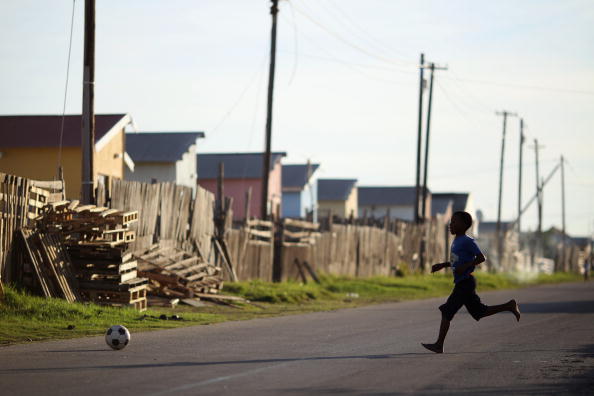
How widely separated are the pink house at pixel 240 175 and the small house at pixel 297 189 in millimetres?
3543

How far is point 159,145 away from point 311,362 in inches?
1595

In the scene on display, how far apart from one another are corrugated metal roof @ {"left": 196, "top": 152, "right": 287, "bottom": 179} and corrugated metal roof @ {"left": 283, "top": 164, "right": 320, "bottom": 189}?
4.84 meters

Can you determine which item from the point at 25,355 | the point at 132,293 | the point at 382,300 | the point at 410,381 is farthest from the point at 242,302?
the point at 410,381

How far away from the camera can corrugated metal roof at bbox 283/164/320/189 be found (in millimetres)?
67700

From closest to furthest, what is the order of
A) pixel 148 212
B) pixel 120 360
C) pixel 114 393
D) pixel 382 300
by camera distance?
1. pixel 114 393
2. pixel 120 360
3. pixel 148 212
4. pixel 382 300

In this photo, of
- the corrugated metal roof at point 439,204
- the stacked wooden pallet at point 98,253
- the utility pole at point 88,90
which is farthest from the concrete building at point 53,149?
the corrugated metal roof at point 439,204

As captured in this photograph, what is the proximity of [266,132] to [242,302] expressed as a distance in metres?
9.54

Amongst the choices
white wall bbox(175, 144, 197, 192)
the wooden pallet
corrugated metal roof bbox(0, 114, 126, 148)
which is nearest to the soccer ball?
the wooden pallet

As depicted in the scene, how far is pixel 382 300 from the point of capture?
2825 cm

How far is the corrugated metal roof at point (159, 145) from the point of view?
162 feet

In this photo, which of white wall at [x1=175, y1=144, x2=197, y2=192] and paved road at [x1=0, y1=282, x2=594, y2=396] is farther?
white wall at [x1=175, y1=144, x2=197, y2=192]

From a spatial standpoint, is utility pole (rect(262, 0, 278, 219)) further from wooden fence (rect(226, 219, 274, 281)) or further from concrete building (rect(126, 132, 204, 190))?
concrete building (rect(126, 132, 204, 190))

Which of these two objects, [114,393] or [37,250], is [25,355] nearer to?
[114,393]

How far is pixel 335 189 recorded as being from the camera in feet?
251
